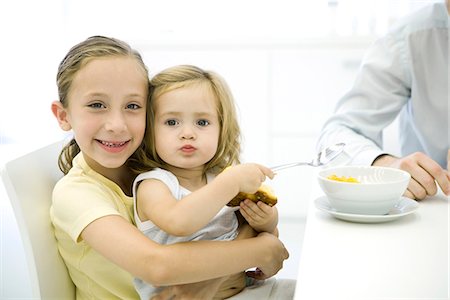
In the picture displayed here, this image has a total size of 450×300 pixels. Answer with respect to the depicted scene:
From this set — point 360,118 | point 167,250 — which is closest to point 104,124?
point 167,250

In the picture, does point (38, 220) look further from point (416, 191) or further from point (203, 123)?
point (416, 191)

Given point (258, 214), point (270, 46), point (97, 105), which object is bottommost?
point (270, 46)

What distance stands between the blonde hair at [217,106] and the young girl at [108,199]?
3 centimetres

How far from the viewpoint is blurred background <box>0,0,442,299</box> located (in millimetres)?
3301

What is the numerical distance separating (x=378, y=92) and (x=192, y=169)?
697 mm

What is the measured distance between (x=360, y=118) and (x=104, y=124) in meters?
0.81

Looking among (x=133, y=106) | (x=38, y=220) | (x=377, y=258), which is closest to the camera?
(x=377, y=258)

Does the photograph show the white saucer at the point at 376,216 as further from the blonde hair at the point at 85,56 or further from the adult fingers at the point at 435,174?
the blonde hair at the point at 85,56

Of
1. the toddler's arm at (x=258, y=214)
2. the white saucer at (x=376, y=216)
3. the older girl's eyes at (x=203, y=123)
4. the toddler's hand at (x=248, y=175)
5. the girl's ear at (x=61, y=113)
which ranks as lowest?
the toddler's arm at (x=258, y=214)

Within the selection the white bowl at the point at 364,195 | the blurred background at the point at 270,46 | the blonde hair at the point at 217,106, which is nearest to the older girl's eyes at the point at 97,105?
the blonde hair at the point at 217,106

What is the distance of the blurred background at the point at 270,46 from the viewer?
3301mm

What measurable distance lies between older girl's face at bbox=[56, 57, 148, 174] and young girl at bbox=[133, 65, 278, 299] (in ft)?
0.24

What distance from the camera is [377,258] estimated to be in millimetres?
838

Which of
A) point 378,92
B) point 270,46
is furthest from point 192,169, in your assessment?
point 270,46
